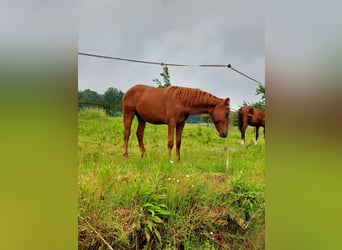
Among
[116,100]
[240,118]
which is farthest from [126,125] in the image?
[240,118]

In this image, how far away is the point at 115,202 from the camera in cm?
193

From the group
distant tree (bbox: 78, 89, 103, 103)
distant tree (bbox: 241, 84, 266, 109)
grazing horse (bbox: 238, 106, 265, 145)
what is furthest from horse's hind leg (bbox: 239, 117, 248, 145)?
distant tree (bbox: 78, 89, 103, 103)

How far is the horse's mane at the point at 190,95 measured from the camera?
2.09 metres

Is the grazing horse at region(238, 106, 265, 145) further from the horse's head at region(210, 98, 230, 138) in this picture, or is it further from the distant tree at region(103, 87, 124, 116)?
the distant tree at region(103, 87, 124, 116)

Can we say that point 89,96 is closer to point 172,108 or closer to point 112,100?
point 112,100

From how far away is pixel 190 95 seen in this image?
Result: 2102 millimetres

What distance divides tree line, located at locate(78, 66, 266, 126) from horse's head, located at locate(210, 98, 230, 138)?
0.03 meters

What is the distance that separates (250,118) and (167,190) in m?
0.62

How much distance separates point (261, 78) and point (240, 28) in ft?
0.99

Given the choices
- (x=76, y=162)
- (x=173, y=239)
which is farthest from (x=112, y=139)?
(x=173, y=239)

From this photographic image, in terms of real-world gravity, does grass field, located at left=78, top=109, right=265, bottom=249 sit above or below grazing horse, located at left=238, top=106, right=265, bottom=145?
below

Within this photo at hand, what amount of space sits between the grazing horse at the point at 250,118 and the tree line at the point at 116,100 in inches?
1.0

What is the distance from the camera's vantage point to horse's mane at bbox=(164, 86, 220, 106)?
2092 millimetres

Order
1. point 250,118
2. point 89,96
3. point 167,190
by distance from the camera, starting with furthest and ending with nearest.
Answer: point 250,118 → point 167,190 → point 89,96
